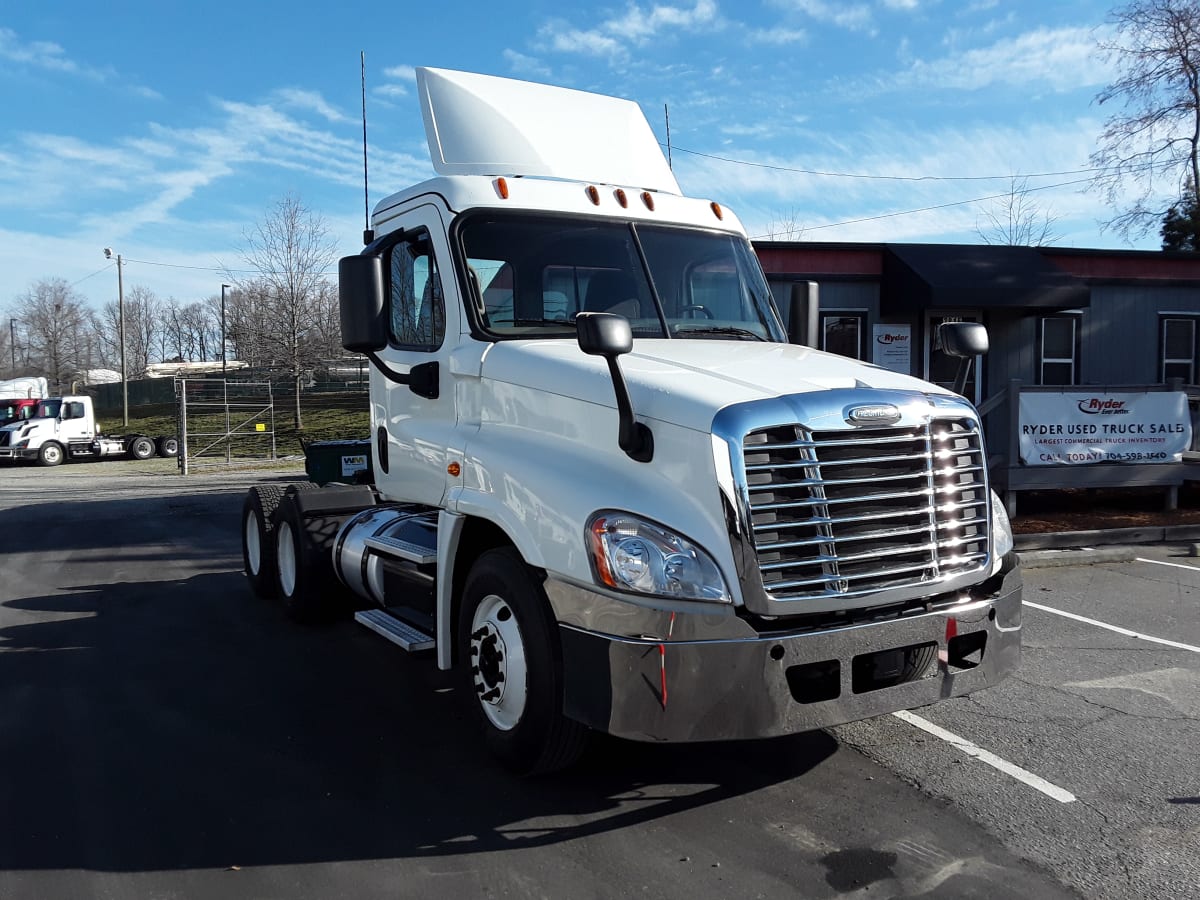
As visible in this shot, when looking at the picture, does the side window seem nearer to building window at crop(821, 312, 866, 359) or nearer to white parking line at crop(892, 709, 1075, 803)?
white parking line at crop(892, 709, 1075, 803)

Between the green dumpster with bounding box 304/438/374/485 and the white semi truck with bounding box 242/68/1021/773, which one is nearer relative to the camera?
the white semi truck with bounding box 242/68/1021/773

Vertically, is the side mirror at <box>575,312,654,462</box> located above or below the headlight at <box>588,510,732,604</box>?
above

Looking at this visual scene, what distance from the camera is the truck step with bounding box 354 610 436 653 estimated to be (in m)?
4.80

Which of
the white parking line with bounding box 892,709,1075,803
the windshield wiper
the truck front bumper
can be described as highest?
the windshield wiper

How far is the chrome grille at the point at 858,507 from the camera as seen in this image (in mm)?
3576

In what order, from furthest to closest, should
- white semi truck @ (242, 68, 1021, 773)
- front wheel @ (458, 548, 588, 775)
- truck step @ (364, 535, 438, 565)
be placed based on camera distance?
1. truck step @ (364, 535, 438, 565)
2. front wheel @ (458, 548, 588, 775)
3. white semi truck @ (242, 68, 1021, 773)

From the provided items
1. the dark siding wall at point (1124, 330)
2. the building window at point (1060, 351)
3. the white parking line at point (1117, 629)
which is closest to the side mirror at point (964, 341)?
the white parking line at point (1117, 629)

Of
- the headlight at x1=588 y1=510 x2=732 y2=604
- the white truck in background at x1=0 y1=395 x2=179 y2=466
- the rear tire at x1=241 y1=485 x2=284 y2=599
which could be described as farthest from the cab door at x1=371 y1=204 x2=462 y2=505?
the white truck in background at x1=0 y1=395 x2=179 y2=466

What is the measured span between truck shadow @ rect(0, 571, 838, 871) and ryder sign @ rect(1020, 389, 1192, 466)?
7.74 metres

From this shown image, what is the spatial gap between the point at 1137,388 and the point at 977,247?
5328 millimetres

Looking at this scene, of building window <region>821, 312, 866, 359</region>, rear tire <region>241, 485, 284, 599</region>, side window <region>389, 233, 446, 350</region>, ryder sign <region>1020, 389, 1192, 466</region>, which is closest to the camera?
side window <region>389, 233, 446, 350</region>

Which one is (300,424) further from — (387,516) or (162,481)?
(387,516)

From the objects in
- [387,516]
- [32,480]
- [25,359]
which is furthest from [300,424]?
[25,359]

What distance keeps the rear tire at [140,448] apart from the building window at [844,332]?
82.8 feet
